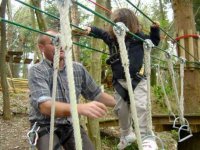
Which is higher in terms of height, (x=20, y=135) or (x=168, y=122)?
(x=168, y=122)

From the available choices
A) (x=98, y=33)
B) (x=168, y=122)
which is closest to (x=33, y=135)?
(x=98, y=33)

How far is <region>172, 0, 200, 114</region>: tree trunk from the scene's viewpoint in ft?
14.1

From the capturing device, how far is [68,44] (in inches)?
52.1

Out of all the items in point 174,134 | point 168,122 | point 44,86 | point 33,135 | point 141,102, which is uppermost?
point 44,86

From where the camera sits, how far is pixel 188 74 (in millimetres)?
4297

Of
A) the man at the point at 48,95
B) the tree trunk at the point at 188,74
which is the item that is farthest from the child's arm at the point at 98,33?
the tree trunk at the point at 188,74

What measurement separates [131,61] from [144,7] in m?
11.3

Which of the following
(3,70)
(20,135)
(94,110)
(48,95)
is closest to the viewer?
(94,110)

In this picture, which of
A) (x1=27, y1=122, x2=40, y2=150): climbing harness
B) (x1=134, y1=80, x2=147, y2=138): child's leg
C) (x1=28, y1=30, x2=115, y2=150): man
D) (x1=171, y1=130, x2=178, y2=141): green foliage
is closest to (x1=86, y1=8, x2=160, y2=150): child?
(x1=134, y1=80, x2=147, y2=138): child's leg

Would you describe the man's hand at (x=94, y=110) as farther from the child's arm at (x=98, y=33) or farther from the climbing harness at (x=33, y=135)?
the child's arm at (x=98, y=33)

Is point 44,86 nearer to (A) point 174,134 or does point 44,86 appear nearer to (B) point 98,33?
(B) point 98,33

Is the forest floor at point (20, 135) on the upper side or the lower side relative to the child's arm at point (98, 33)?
lower

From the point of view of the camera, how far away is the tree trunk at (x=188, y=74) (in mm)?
4305

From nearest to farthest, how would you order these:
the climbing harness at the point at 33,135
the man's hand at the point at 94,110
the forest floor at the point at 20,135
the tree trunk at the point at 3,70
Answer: the man's hand at the point at 94,110 < the climbing harness at the point at 33,135 < the forest floor at the point at 20,135 < the tree trunk at the point at 3,70
